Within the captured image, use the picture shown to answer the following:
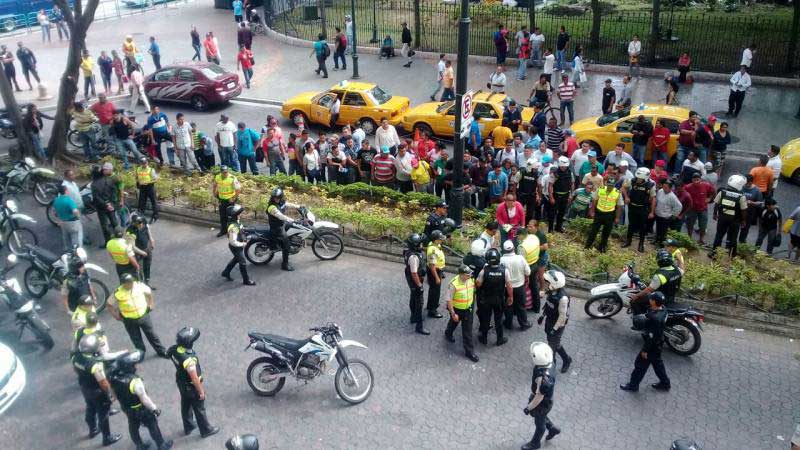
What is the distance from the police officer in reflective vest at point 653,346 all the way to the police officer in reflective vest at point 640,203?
3451 millimetres

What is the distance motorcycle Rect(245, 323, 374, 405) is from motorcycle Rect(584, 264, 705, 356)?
375 cm

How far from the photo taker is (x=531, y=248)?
10281mm

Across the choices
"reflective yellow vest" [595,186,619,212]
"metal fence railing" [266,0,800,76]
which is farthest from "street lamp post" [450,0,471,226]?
"metal fence railing" [266,0,800,76]

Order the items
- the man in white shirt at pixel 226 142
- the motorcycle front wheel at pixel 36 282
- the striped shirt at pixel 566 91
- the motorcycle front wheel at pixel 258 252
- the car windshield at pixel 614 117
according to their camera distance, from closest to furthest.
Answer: the motorcycle front wheel at pixel 36 282 → the motorcycle front wheel at pixel 258 252 → the man in white shirt at pixel 226 142 → the car windshield at pixel 614 117 → the striped shirt at pixel 566 91

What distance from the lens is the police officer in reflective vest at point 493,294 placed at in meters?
9.40

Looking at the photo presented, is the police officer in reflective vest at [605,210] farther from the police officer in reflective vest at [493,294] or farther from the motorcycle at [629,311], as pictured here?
the police officer in reflective vest at [493,294]

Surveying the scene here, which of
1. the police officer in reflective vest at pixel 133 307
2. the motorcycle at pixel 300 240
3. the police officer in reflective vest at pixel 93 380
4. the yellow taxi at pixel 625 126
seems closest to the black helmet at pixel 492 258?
the motorcycle at pixel 300 240

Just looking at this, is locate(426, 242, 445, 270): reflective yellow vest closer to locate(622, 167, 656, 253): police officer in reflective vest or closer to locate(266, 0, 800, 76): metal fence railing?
locate(622, 167, 656, 253): police officer in reflective vest

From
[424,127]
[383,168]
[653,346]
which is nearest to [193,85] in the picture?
[424,127]

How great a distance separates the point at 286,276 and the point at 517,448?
17.8 feet

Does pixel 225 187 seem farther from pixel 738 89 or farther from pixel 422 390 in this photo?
pixel 738 89

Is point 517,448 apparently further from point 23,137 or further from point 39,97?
point 39,97

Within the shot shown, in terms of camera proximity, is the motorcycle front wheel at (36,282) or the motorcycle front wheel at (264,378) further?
the motorcycle front wheel at (36,282)

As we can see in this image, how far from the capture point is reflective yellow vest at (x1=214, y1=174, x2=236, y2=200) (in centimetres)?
1245
